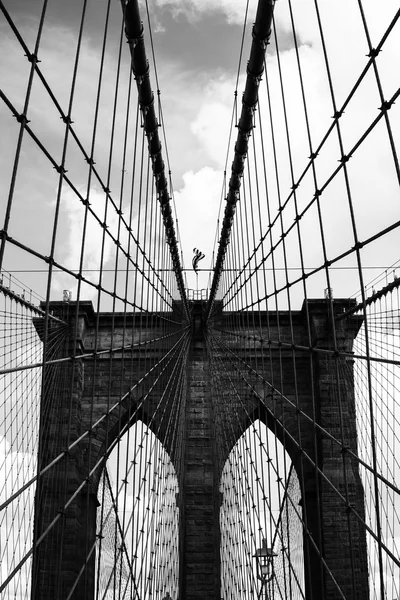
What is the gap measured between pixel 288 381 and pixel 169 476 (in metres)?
3.44

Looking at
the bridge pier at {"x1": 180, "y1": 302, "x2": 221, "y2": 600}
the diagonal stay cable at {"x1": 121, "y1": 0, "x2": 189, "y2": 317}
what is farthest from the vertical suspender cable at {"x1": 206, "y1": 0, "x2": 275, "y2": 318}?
the bridge pier at {"x1": 180, "y1": 302, "x2": 221, "y2": 600}

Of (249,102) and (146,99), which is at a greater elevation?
(249,102)

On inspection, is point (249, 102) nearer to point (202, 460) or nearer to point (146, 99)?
point (146, 99)

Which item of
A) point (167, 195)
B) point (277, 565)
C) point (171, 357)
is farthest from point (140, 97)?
point (277, 565)

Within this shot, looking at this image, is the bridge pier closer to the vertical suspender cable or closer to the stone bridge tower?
the stone bridge tower

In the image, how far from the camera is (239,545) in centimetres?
943

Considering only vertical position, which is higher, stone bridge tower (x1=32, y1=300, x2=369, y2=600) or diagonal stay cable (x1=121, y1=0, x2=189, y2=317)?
diagonal stay cable (x1=121, y1=0, x2=189, y2=317)

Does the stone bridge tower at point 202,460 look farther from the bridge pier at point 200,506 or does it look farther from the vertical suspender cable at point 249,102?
the vertical suspender cable at point 249,102

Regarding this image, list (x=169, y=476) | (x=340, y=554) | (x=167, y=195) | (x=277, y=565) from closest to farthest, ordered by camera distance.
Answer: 1. (x=167, y=195)
2. (x=169, y=476)
3. (x=340, y=554)
4. (x=277, y=565)

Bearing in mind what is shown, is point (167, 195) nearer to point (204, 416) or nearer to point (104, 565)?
point (204, 416)

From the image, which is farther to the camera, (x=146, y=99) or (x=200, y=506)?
(x=200, y=506)

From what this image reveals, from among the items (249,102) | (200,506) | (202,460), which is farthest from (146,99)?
(200,506)

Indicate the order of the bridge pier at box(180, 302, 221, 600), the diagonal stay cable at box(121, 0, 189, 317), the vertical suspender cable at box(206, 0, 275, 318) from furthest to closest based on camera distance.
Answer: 1. the bridge pier at box(180, 302, 221, 600)
2. the vertical suspender cable at box(206, 0, 275, 318)
3. the diagonal stay cable at box(121, 0, 189, 317)

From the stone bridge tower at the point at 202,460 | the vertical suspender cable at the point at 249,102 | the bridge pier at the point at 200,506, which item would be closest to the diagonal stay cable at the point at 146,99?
the vertical suspender cable at the point at 249,102
